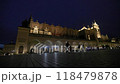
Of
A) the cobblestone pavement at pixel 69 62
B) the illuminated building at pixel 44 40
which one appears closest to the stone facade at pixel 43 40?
the illuminated building at pixel 44 40

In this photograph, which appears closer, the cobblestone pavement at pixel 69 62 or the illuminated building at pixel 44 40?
the cobblestone pavement at pixel 69 62

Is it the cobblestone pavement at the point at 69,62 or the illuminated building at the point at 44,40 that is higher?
the illuminated building at the point at 44,40

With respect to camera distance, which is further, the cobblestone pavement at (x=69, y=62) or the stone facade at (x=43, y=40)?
the stone facade at (x=43, y=40)

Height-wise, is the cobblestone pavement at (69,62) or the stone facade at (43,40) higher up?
the stone facade at (43,40)

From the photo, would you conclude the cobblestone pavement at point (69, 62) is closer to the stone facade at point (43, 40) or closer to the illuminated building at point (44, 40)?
the illuminated building at point (44, 40)

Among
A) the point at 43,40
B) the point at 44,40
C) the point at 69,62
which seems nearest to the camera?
the point at 69,62

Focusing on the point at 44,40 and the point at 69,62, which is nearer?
the point at 69,62

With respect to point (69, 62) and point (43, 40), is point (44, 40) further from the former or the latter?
point (69, 62)

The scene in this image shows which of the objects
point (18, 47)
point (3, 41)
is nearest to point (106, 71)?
point (18, 47)

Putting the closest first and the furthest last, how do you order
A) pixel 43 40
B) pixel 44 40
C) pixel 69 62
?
pixel 69 62, pixel 43 40, pixel 44 40

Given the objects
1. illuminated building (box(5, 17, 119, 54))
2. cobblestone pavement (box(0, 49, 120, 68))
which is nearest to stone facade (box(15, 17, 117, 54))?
illuminated building (box(5, 17, 119, 54))

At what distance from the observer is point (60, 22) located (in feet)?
257

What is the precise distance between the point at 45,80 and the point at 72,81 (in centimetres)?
44

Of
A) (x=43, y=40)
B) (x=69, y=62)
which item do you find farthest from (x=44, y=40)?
(x=69, y=62)
